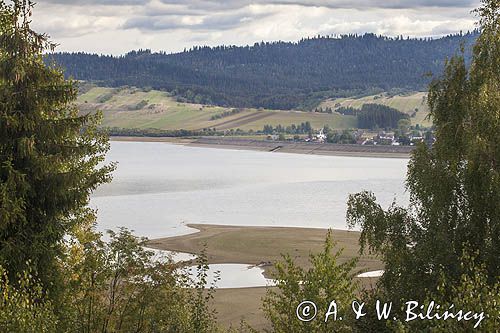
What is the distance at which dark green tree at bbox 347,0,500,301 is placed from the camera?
54.3 ft

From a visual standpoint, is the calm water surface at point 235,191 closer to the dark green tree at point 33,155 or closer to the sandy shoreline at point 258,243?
the sandy shoreline at point 258,243

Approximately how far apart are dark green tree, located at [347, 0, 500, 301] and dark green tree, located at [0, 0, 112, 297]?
7326mm

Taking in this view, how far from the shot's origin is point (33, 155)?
57.6 feet

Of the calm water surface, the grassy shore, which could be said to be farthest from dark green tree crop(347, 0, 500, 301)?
the calm water surface

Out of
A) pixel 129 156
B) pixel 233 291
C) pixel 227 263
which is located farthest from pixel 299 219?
pixel 129 156

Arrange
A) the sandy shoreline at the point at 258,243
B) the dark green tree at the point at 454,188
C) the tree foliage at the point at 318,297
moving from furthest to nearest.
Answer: the sandy shoreline at the point at 258,243
the dark green tree at the point at 454,188
the tree foliage at the point at 318,297

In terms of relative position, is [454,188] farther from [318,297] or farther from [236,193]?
[236,193]

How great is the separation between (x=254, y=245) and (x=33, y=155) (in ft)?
106

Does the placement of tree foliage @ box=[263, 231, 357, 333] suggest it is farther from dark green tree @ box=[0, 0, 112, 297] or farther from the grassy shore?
the grassy shore

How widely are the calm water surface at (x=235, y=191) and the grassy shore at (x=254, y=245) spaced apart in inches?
114

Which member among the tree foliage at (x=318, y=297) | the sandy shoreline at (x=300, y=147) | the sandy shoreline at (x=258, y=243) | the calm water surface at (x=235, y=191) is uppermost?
the tree foliage at (x=318, y=297)

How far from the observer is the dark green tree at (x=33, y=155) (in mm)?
17250

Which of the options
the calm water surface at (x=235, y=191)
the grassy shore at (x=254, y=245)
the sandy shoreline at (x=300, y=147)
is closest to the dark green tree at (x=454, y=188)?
the grassy shore at (x=254, y=245)

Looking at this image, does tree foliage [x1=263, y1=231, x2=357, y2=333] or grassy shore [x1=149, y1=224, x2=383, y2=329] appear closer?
tree foliage [x1=263, y1=231, x2=357, y2=333]
